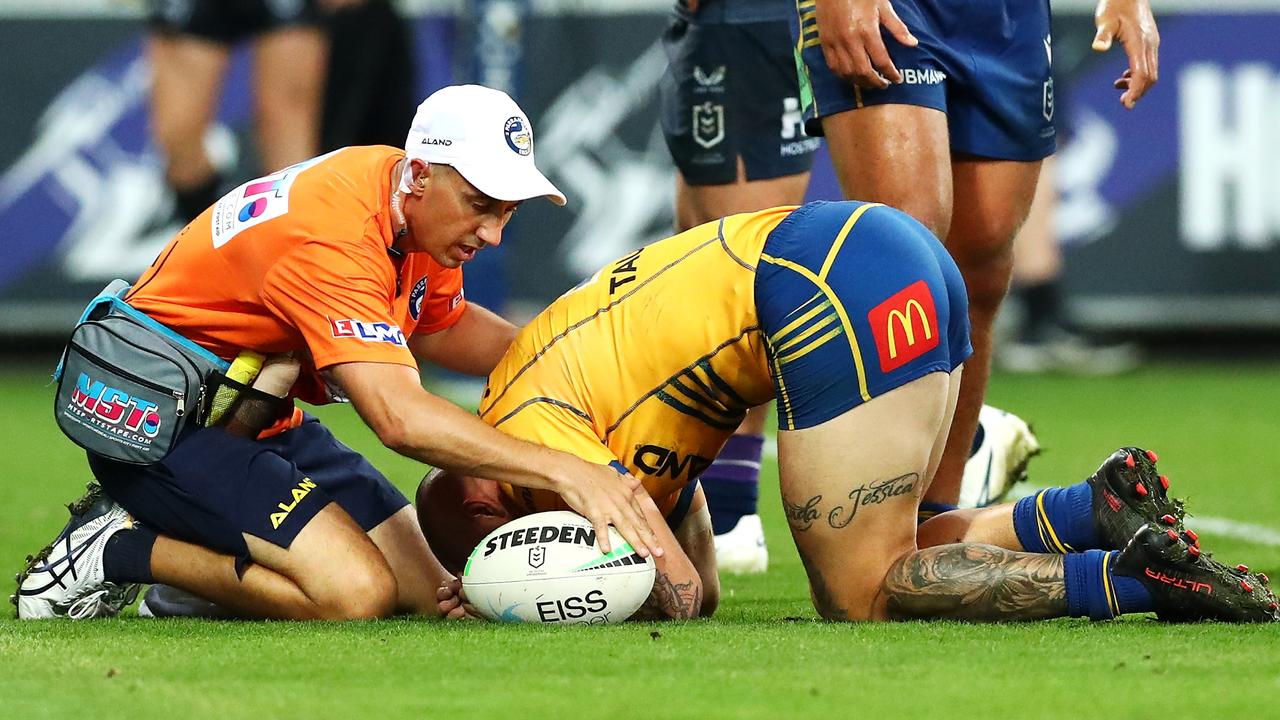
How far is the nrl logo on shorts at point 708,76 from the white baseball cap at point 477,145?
79.2 inches

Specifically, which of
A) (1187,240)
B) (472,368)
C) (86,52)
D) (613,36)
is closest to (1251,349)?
(1187,240)

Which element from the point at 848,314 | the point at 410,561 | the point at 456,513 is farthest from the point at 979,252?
the point at 410,561

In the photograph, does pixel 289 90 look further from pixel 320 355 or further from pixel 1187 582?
pixel 1187 582

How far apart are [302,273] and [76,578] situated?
97 cm

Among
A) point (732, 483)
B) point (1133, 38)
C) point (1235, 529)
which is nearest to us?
point (1133, 38)

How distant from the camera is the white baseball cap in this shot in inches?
176

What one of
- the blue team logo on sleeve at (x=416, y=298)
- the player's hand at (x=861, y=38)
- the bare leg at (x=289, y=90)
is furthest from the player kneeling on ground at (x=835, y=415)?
the bare leg at (x=289, y=90)

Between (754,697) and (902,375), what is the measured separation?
3.54 ft

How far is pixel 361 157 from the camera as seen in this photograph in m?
4.67

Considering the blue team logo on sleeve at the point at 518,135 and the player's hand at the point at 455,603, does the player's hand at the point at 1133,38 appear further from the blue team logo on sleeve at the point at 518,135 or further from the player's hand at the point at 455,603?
the player's hand at the point at 455,603

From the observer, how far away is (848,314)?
4219 mm

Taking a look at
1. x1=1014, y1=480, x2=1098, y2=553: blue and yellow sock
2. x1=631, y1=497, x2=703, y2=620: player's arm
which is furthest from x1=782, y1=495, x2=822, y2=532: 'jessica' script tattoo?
x1=1014, y1=480, x2=1098, y2=553: blue and yellow sock

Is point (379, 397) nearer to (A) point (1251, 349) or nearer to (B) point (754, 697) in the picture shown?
(B) point (754, 697)

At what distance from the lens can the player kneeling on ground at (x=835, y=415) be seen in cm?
414
